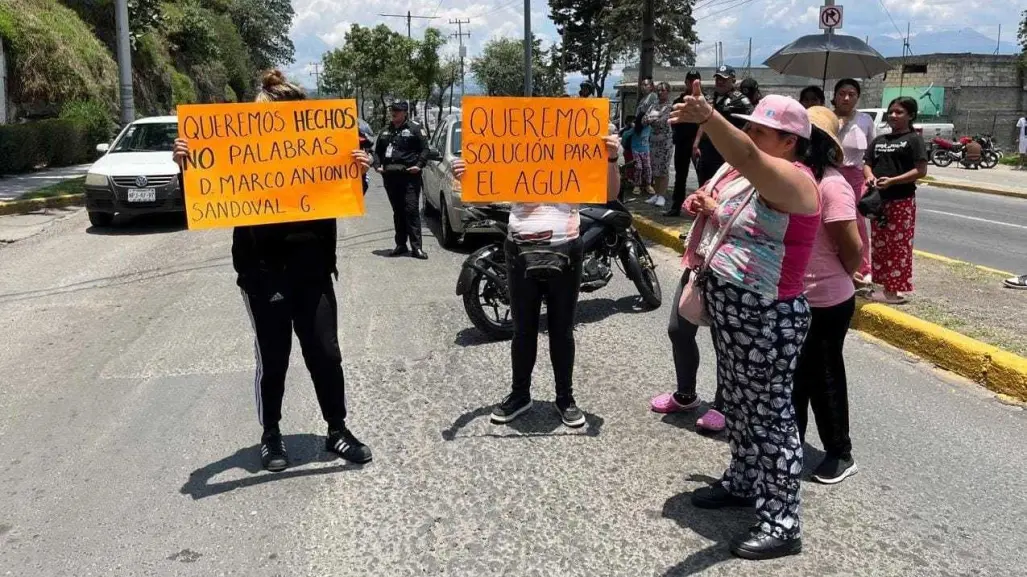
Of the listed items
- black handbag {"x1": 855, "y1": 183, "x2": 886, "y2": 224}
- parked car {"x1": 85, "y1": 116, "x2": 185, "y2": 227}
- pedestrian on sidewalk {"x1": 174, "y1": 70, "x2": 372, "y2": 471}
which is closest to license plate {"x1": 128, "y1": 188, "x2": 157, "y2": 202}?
parked car {"x1": 85, "y1": 116, "x2": 185, "y2": 227}

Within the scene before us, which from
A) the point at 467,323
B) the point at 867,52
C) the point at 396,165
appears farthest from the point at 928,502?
the point at 867,52

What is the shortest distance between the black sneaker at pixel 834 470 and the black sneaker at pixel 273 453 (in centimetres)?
259

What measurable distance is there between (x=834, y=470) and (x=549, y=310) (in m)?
1.63

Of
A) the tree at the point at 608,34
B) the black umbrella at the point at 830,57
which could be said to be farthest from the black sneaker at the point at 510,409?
the tree at the point at 608,34

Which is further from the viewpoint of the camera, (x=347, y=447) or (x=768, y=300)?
(x=347, y=447)

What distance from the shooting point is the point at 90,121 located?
22.0 meters

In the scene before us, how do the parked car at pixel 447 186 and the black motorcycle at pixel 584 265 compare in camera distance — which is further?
the parked car at pixel 447 186

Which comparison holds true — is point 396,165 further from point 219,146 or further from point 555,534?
point 555,534

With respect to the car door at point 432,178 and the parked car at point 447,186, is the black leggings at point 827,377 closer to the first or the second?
the parked car at point 447,186

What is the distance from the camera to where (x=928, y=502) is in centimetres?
364

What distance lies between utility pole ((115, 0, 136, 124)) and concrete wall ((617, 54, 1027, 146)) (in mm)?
19295

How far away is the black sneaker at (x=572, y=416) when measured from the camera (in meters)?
4.45

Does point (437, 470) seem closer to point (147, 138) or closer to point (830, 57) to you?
point (830, 57)

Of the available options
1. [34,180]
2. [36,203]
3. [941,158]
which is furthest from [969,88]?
[36,203]
